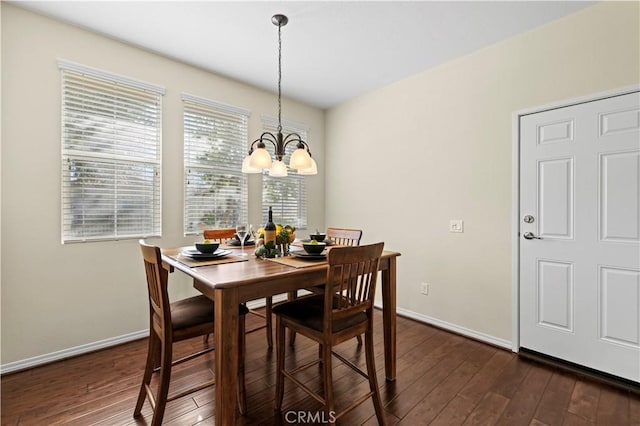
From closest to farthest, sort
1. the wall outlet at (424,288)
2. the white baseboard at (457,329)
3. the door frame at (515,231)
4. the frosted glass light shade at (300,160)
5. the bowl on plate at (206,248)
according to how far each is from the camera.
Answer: the bowl on plate at (206,248), the frosted glass light shade at (300,160), the door frame at (515,231), the white baseboard at (457,329), the wall outlet at (424,288)

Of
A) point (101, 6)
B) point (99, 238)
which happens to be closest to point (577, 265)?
point (99, 238)

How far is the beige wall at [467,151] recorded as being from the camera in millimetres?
2199

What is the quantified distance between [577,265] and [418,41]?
225cm

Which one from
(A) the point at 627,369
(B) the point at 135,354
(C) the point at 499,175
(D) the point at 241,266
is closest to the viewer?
(D) the point at 241,266

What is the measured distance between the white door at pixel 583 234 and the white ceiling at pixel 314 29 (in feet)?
2.80

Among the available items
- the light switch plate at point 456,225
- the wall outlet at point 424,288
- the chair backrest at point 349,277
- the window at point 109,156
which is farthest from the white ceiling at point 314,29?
the wall outlet at point 424,288

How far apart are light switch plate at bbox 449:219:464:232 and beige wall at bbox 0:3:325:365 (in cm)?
293

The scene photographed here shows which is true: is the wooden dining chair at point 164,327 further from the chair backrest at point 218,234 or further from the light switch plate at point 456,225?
→ the light switch plate at point 456,225

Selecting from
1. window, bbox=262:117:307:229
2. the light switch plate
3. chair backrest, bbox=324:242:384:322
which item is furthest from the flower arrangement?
the light switch plate

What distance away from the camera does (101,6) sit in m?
2.18

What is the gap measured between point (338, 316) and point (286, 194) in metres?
2.56

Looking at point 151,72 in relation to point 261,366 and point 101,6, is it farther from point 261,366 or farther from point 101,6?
point 261,366

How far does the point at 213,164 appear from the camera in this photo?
3.23 m

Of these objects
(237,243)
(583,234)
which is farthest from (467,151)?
(237,243)
